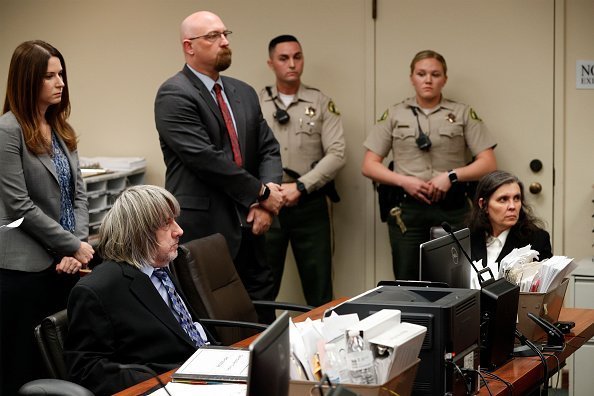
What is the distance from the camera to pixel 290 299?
591 cm

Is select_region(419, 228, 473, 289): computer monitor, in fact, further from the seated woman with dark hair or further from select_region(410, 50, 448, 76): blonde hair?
select_region(410, 50, 448, 76): blonde hair

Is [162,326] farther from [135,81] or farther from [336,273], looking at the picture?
[135,81]

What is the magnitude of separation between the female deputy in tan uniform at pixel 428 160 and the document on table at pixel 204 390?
2.79m

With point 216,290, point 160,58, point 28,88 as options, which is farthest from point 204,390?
point 160,58

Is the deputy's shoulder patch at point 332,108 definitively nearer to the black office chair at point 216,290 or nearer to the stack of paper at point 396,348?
the black office chair at point 216,290

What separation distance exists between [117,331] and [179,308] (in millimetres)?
A: 338

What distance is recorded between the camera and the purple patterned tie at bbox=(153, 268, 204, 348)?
3.14 metres

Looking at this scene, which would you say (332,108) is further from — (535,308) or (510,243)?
(535,308)

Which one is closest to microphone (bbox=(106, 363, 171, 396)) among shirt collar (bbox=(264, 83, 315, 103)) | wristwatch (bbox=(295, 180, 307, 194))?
wristwatch (bbox=(295, 180, 307, 194))

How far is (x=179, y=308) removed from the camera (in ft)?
10.4

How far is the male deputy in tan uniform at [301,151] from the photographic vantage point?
5359mm

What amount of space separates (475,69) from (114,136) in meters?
2.25

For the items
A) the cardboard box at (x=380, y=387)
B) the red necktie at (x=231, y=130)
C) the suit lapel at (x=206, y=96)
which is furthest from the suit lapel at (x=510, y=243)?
the cardboard box at (x=380, y=387)

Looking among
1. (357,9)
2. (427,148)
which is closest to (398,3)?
(357,9)
